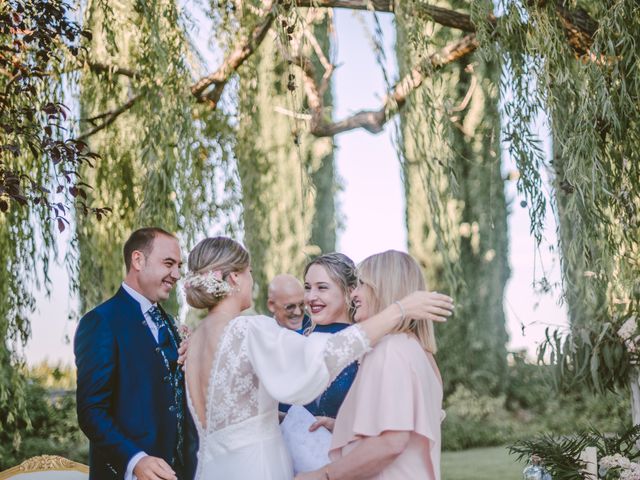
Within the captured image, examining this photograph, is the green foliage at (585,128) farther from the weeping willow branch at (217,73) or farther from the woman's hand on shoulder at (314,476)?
the weeping willow branch at (217,73)

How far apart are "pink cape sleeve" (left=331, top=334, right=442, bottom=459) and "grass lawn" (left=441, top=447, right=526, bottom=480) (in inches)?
242

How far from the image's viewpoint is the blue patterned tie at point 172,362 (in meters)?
3.21

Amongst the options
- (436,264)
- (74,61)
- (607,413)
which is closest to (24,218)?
(74,61)

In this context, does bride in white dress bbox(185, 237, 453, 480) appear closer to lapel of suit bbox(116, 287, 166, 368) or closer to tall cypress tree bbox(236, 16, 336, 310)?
lapel of suit bbox(116, 287, 166, 368)

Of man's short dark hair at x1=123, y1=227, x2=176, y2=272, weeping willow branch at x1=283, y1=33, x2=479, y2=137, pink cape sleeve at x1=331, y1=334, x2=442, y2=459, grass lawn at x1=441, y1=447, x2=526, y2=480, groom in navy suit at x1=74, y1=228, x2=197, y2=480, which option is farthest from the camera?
grass lawn at x1=441, y1=447, x2=526, y2=480

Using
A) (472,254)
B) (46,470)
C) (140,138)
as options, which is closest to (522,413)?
(472,254)

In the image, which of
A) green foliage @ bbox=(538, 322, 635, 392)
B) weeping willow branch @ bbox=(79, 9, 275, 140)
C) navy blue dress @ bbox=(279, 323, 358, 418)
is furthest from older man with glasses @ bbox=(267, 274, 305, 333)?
green foliage @ bbox=(538, 322, 635, 392)

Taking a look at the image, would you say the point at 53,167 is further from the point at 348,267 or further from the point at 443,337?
the point at 443,337

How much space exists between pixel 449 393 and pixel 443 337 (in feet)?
2.59

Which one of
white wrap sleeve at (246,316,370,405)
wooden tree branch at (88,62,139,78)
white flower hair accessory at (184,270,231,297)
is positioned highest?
wooden tree branch at (88,62,139,78)

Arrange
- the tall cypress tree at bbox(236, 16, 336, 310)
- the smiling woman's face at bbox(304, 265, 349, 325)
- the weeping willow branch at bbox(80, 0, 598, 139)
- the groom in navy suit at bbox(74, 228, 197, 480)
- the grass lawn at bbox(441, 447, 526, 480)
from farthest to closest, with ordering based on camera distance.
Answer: the grass lawn at bbox(441, 447, 526, 480) → the tall cypress tree at bbox(236, 16, 336, 310) → the weeping willow branch at bbox(80, 0, 598, 139) → the smiling woman's face at bbox(304, 265, 349, 325) → the groom in navy suit at bbox(74, 228, 197, 480)

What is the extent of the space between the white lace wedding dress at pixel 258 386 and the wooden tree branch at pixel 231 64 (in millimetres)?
2868

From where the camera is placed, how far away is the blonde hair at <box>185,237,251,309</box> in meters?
2.80

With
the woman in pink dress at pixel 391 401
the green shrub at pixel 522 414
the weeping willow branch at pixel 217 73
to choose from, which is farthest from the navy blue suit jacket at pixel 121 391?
the green shrub at pixel 522 414
